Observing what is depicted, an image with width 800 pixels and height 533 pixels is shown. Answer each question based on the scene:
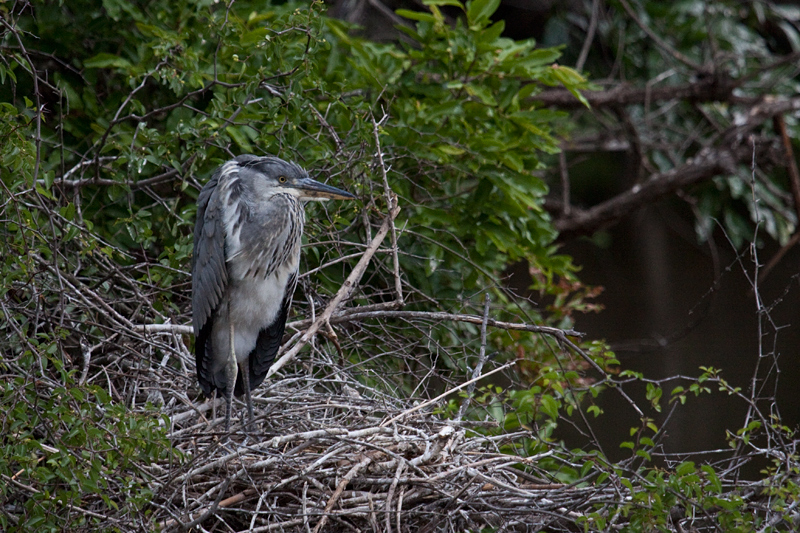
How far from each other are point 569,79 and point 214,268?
69.0 inches

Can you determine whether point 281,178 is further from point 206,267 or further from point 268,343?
point 268,343

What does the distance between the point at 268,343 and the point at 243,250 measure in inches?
14.0

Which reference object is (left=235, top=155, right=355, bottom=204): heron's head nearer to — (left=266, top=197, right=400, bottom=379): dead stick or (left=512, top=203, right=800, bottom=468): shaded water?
(left=266, top=197, right=400, bottom=379): dead stick

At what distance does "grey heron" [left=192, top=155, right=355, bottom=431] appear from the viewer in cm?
266

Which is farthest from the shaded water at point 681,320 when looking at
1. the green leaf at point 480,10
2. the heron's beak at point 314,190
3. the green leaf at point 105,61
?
the green leaf at point 105,61

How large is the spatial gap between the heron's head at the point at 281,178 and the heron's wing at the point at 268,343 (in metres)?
0.31

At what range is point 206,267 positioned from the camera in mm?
A: 2686

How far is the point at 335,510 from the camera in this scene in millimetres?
2176

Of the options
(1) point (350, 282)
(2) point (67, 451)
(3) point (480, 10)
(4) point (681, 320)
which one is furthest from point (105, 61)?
(4) point (681, 320)

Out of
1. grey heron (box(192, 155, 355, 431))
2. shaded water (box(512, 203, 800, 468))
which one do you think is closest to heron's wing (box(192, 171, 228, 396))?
grey heron (box(192, 155, 355, 431))

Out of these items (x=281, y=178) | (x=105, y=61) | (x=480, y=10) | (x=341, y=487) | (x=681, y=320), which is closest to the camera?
(x=341, y=487)

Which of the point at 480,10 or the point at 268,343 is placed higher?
the point at 480,10

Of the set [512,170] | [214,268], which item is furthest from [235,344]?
[512,170]

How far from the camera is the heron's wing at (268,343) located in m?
2.81
